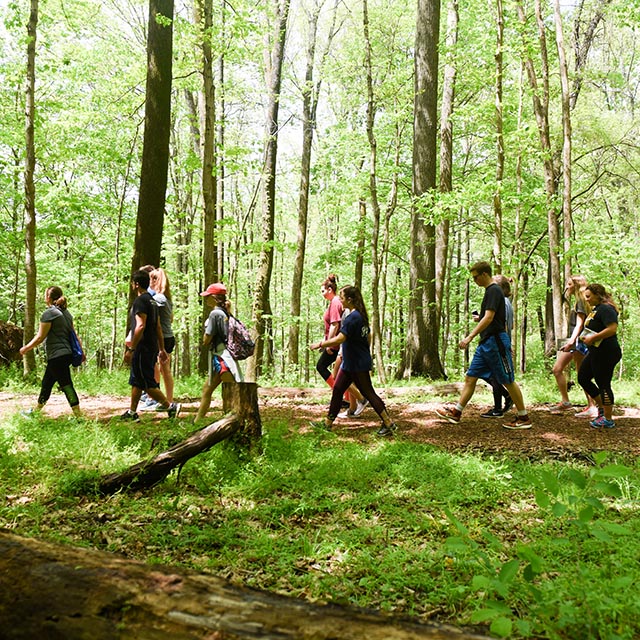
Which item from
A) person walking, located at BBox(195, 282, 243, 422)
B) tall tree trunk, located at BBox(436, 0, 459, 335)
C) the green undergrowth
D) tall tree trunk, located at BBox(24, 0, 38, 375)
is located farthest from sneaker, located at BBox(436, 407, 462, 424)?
tall tree trunk, located at BBox(24, 0, 38, 375)

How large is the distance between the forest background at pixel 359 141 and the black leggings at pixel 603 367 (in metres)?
3.48

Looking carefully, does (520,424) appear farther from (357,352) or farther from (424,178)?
(424,178)

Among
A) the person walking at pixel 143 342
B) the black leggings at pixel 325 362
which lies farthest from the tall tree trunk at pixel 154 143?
the black leggings at pixel 325 362

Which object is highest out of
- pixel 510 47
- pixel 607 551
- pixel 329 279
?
pixel 510 47

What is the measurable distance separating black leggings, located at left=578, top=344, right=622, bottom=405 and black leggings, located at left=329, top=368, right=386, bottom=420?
9.88ft

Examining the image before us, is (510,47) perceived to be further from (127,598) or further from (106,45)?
(106,45)

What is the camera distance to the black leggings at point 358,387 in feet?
21.7

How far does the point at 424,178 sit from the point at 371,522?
34.5 ft

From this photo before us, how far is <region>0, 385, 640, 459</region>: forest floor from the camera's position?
242 inches

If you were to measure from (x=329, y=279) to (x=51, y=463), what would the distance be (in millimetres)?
4737

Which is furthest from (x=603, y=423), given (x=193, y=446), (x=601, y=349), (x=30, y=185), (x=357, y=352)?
(x=30, y=185)

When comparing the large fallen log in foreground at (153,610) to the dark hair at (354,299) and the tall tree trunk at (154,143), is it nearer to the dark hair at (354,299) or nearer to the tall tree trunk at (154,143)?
the dark hair at (354,299)

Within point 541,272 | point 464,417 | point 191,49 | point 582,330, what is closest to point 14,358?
point 191,49

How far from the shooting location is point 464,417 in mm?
7859
